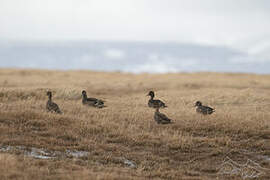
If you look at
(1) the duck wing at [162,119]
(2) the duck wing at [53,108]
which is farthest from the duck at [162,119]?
(2) the duck wing at [53,108]

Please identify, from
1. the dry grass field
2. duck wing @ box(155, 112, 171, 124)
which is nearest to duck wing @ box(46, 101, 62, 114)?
the dry grass field

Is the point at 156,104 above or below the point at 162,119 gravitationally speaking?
above

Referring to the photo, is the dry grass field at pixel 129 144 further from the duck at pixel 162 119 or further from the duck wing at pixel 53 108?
the duck wing at pixel 53 108

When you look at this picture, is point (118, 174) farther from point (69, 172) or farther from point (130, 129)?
point (130, 129)

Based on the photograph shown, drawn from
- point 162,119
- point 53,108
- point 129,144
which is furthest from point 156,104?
point 129,144

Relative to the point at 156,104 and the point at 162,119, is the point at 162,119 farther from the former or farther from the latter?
the point at 156,104

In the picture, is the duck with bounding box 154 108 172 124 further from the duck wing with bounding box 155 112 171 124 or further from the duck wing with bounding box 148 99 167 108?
the duck wing with bounding box 148 99 167 108

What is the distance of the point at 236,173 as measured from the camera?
35.8ft

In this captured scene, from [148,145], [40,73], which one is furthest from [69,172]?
[40,73]

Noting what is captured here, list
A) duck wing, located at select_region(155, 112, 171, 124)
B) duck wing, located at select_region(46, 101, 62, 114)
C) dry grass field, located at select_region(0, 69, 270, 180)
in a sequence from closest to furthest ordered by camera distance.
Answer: dry grass field, located at select_region(0, 69, 270, 180) → duck wing, located at select_region(155, 112, 171, 124) → duck wing, located at select_region(46, 101, 62, 114)

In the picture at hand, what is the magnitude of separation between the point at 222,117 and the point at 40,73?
114 ft

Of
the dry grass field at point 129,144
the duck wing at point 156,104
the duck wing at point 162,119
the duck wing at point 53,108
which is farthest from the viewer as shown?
the duck wing at point 156,104

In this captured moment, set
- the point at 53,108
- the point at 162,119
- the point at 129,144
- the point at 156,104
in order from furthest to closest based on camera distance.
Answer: the point at 156,104 < the point at 53,108 < the point at 162,119 < the point at 129,144

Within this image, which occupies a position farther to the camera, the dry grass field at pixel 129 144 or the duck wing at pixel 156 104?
the duck wing at pixel 156 104
